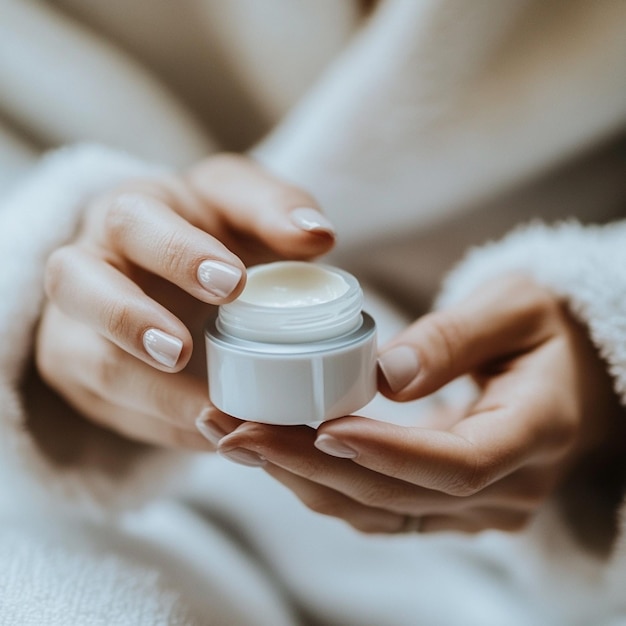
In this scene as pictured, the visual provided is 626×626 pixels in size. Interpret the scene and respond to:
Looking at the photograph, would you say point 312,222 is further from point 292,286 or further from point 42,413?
point 42,413

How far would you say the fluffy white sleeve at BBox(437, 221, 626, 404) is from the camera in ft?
1.56

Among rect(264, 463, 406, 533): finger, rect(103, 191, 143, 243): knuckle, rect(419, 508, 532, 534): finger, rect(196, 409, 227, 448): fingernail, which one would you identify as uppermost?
rect(103, 191, 143, 243): knuckle

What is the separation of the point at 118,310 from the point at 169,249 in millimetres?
43

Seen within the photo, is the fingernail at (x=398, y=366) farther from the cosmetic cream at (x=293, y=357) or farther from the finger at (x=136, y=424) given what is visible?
the finger at (x=136, y=424)

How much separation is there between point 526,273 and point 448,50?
0.68 feet

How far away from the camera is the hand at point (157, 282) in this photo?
0.38 metres

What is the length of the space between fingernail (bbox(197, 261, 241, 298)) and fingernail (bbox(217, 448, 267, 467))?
0.08 m

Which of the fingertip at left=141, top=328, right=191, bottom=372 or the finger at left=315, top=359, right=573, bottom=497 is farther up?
the fingertip at left=141, top=328, right=191, bottom=372

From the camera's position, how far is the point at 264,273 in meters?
0.41

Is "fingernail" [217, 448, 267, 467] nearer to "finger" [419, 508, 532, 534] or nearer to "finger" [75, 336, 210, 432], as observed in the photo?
"finger" [75, 336, 210, 432]

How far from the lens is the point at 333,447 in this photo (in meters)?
0.36

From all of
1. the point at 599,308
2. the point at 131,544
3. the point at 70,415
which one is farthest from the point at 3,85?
the point at 599,308

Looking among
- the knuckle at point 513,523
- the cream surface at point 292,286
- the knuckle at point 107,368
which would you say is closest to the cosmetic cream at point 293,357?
the cream surface at point 292,286

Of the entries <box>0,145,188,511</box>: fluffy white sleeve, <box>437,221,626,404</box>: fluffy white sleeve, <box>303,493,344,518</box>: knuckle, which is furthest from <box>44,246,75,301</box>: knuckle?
<box>437,221,626,404</box>: fluffy white sleeve
